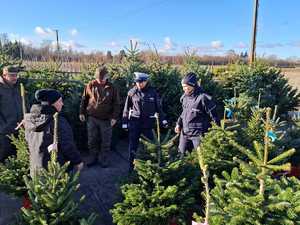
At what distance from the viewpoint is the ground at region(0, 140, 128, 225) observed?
4.91 m

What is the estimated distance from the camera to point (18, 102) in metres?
6.28

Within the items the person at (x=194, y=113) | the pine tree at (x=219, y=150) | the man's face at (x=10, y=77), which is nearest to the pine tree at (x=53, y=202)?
the pine tree at (x=219, y=150)

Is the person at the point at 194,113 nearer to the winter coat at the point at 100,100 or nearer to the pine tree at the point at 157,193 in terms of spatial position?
the pine tree at the point at 157,193

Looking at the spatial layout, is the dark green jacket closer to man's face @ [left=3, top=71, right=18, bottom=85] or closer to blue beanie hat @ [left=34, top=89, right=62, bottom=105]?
man's face @ [left=3, top=71, right=18, bottom=85]

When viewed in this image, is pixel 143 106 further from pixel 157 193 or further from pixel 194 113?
pixel 157 193

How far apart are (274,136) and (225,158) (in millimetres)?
1149

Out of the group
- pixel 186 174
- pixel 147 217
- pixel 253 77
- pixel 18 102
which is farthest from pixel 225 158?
pixel 253 77

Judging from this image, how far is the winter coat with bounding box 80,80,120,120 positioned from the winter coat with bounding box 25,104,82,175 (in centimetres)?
245

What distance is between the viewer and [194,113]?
574cm

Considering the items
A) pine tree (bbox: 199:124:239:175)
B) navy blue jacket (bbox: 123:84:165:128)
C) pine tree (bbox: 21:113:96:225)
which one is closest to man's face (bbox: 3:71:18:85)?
navy blue jacket (bbox: 123:84:165:128)

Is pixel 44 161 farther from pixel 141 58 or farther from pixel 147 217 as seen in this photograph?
pixel 141 58

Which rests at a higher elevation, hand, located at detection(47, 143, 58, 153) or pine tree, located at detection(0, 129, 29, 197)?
hand, located at detection(47, 143, 58, 153)

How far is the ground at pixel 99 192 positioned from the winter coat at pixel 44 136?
73 centimetres

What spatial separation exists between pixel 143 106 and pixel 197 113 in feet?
3.52
